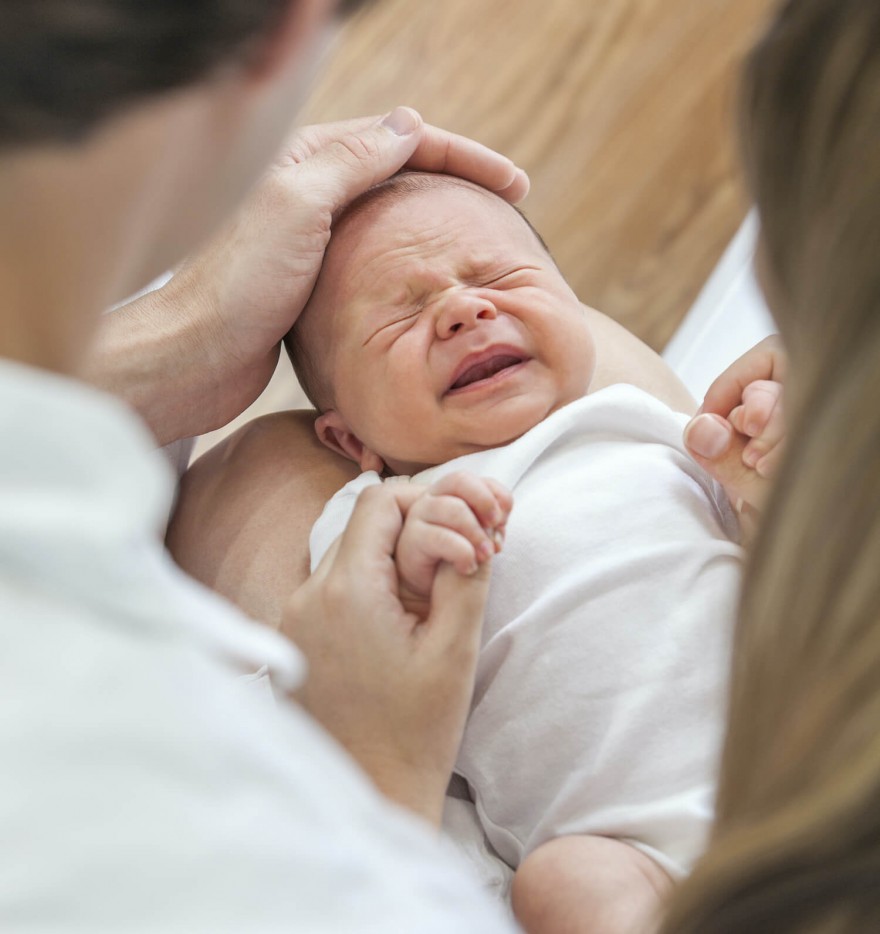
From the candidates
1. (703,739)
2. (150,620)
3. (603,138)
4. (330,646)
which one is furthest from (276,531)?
(603,138)

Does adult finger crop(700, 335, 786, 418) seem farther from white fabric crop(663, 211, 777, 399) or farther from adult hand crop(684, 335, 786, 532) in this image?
white fabric crop(663, 211, 777, 399)

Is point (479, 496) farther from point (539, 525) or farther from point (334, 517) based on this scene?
point (334, 517)

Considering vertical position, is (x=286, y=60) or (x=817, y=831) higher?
(x=286, y=60)

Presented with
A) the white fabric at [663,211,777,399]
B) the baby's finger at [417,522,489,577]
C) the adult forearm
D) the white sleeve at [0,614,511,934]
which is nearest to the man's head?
the white sleeve at [0,614,511,934]

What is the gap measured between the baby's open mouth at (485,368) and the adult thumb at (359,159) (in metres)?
0.22

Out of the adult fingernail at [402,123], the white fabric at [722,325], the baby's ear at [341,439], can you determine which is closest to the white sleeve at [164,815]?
the baby's ear at [341,439]

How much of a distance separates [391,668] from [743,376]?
468 millimetres

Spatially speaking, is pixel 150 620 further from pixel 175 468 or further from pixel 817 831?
pixel 175 468

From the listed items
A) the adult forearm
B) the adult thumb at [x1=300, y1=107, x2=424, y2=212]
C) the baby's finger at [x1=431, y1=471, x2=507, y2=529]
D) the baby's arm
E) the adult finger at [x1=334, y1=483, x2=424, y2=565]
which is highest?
the adult thumb at [x1=300, y1=107, x2=424, y2=212]

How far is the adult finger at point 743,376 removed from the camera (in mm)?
1144

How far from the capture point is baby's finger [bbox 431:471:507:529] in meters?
0.93

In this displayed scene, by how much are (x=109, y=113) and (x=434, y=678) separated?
52cm

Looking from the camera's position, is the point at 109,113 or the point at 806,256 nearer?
the point at 109,113

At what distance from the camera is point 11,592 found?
1.57 feet
